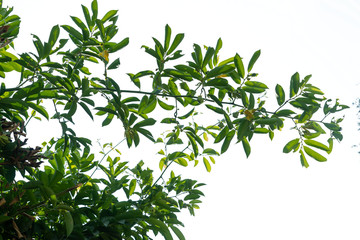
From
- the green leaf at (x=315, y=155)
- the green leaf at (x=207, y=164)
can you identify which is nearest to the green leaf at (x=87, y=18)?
the green leaf at (x=207, y=164)

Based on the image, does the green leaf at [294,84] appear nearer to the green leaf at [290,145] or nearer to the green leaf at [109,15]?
the green leaf at [290,145]

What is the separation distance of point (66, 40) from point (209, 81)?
0.61 metres

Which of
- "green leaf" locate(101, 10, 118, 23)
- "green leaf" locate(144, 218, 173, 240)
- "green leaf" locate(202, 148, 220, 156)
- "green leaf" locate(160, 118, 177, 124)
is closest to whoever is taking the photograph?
"green leaf" locate(144, 218, 173, 240)

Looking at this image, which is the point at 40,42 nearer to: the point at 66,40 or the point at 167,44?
the point at 66,40

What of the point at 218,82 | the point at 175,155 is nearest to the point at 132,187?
the point at 175,155

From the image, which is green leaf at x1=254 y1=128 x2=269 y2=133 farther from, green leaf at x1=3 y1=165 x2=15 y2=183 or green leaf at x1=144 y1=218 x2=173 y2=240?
green leaf at x1=3 y1=165 x2=15 y2=183

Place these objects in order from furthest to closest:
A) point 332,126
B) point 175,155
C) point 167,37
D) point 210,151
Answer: point 210,151 < point 175,155 < point 332,126 < point 167,37

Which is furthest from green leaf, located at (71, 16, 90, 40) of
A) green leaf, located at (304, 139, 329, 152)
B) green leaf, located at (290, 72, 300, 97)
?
green leaf, located at (304, 139, 329, 152)

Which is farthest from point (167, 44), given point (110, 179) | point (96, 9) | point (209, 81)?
point (110, 179)

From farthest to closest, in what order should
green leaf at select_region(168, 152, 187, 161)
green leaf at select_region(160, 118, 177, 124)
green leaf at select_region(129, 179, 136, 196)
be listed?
green leaf at select_region(168, 152, 187, 161) < green leaf at select_region(129, 179, 136, 196) < green leaf at select_region(160, 118, 177, 124)

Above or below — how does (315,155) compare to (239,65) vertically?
below

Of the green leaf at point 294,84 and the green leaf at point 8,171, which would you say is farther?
the green leaf at point 294,84

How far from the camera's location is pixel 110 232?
4.37 feet

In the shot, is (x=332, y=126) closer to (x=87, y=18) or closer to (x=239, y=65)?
(x=239, y=65)
